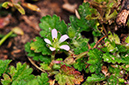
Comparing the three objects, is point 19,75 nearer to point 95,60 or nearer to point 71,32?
point 71,32

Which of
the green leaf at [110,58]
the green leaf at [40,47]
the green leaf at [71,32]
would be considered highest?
the green leaf at [71,32]

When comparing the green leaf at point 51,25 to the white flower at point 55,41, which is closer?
the white flower at point 55,41

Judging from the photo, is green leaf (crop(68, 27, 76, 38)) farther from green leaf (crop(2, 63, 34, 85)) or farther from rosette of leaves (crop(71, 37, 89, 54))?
green leaf (crop(2, 63, 34, 85))

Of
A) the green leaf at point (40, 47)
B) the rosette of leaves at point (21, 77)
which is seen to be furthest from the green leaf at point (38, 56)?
the rosette of leaves at point (21, 77)

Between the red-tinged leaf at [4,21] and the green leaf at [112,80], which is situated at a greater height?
the red-tinged leaf at [4,21]

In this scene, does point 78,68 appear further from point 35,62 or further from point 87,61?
point 35,62

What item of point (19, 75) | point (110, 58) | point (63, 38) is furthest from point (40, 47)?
point (110, 58)

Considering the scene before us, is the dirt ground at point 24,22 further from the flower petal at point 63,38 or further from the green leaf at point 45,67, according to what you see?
the flower petal at point 63,38

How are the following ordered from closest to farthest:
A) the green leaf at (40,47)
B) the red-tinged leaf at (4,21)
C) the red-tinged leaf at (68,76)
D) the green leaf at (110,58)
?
1. the green leaf at (110,58)
2. the red-tinged leaf at (68,76)
3. the green leaf at (40,47)
4. the red-tinged leaf at (4,21)

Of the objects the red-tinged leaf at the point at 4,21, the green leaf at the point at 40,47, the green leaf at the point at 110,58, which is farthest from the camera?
the red-tinged leaf at the point at 4,21
